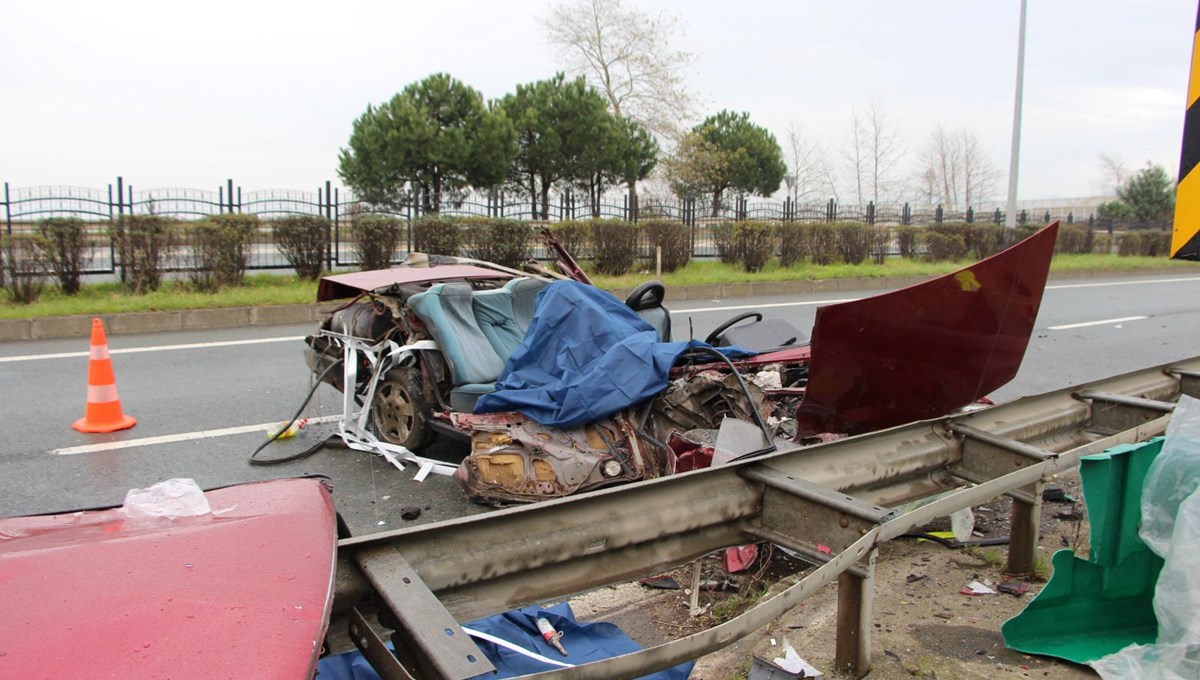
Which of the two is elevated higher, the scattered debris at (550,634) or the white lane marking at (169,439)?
the scattered debris at (550,634)

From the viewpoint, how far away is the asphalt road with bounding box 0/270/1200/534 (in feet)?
15.1

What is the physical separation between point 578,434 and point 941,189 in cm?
4629

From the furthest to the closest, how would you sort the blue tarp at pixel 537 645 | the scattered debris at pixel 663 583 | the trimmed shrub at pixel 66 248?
1. the trimmed shrub at pixel 66 248
2. the scattered debris at pixel 663 583
3. the blue tarp at pixel 537 645

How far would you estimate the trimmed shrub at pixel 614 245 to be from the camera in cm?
1525

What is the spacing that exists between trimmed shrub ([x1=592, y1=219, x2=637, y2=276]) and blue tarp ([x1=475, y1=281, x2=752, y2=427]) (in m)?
10.5

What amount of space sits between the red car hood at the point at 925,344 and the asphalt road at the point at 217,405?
202cm

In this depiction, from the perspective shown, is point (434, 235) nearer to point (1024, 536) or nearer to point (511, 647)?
point (1024, 536)

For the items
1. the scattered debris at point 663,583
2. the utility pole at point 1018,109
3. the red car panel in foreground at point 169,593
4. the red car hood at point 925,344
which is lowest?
the scattered debris at point 663,583

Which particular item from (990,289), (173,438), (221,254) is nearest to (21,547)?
(990,289)

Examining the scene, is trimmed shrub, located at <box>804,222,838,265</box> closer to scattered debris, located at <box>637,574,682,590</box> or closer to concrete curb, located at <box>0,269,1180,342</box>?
concrete curb, located at <box>0,269,1180,342</box>

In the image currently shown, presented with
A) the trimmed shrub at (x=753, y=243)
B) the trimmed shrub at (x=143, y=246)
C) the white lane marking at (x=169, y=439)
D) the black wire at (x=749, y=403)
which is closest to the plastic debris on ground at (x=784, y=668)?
the black wire at (x=749, y=403)

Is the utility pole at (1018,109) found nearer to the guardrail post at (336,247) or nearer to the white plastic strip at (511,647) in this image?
Result: the guardrail post at (336,247)

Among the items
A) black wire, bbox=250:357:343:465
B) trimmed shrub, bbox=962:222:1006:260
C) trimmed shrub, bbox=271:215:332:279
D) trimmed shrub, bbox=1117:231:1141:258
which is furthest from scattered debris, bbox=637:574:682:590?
trimmed shrub, bbox=1117:231:1141:258

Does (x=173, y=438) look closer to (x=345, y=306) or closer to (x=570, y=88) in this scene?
(x=345, y=306)
